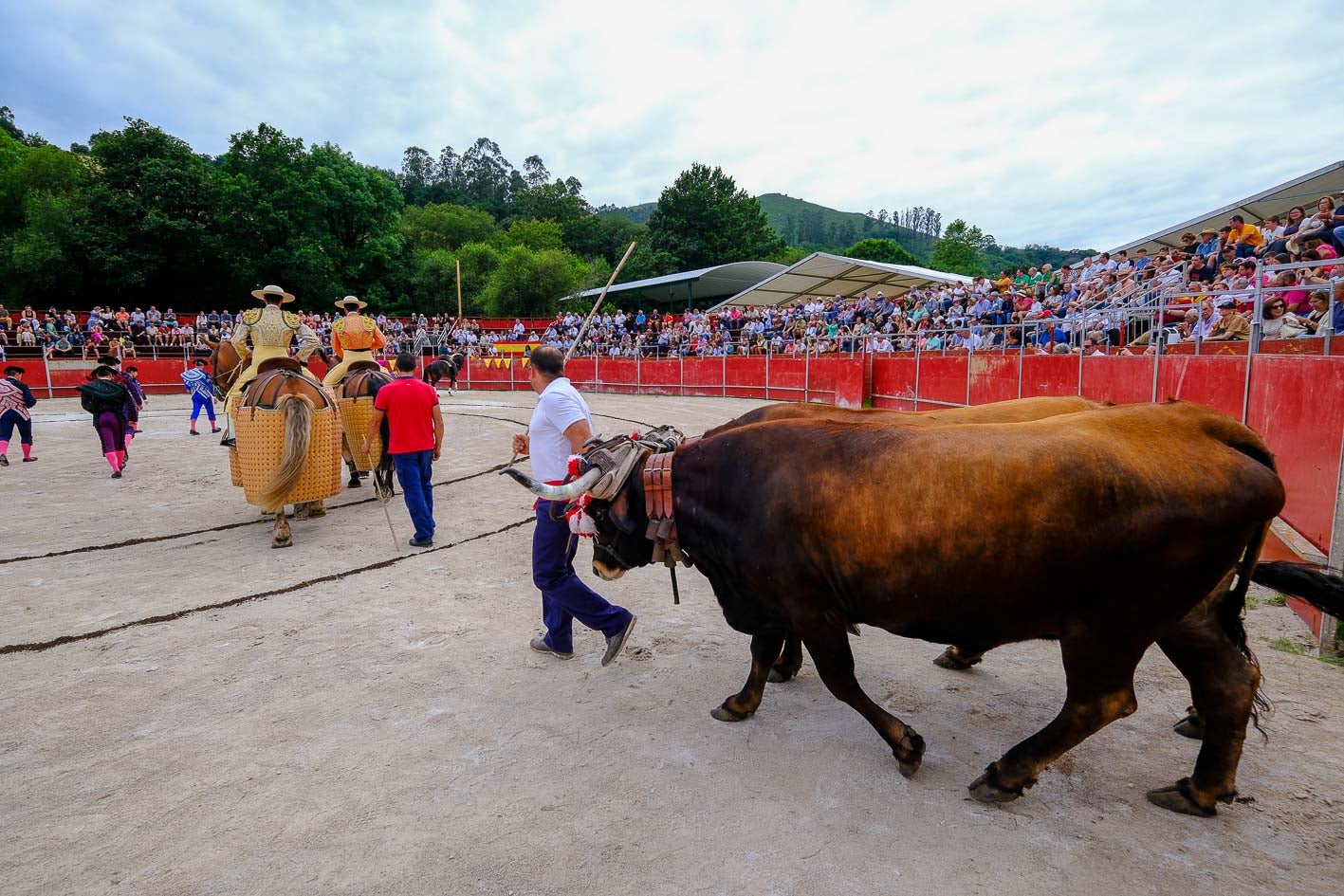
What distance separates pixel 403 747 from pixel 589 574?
8.65ft

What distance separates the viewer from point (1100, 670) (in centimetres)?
273

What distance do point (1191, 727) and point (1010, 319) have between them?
1364cm

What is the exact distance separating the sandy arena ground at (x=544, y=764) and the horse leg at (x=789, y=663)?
0.07 metres

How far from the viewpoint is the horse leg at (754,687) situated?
11.7 ft

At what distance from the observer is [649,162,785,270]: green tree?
57.9 meters

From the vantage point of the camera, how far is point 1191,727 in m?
3.32

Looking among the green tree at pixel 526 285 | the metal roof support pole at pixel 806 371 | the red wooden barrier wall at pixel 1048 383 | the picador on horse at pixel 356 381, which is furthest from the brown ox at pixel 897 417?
the green tree at pixel 526 285

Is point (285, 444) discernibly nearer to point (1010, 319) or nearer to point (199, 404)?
point (199, 404)

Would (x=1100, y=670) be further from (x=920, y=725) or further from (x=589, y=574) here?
(x=589, y=574)

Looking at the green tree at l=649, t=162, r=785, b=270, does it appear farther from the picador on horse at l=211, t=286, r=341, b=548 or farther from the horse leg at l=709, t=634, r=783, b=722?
the horse leg at l=709, t=634, r=783, b=722

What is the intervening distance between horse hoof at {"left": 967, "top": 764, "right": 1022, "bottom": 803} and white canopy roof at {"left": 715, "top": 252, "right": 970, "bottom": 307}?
87.1ft

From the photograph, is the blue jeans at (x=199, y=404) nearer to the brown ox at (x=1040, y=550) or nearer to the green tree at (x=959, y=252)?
the brown ox at (x=1040, y=550)

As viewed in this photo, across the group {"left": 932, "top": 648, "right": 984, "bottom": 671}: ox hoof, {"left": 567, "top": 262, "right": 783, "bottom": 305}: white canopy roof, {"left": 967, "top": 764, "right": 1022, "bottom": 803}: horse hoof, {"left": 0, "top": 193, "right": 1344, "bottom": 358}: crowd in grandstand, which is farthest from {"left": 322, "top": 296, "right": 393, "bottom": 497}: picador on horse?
{"left": 567, "top": 262, "right": 783, "bottom": 305}: white canopy roof

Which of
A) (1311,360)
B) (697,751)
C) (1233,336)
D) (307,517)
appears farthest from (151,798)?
(1233,336)
